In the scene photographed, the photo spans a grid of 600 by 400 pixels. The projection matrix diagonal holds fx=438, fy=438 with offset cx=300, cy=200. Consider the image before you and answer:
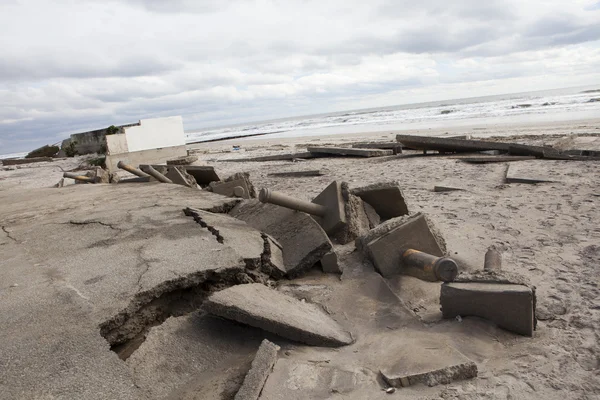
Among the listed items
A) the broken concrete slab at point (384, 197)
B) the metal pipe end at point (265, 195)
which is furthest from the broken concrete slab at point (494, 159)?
the metal pipe end at point (265, 195)

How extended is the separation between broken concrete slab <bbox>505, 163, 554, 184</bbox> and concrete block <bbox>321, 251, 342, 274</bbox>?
4.21 meters

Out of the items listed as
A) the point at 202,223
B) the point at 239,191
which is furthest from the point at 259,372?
the point at 239,191

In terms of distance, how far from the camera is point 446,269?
2.71 metres

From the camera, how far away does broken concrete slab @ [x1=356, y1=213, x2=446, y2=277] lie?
339cm

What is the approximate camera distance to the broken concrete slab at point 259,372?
6.29ft

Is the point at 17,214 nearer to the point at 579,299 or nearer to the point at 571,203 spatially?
the point at 579,299

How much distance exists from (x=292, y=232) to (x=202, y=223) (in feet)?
2.77

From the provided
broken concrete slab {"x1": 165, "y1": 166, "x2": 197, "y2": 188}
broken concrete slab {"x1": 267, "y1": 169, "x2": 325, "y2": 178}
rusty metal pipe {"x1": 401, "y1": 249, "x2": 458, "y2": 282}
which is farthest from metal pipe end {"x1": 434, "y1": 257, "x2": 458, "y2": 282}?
broken concrete slab {"x1": 267, "y1": 169, "x2": 325, "y2": 178}

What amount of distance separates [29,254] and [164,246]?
1.10 metres

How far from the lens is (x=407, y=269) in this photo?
3.37m

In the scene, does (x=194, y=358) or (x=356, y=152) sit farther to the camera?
(x=356, y=152)

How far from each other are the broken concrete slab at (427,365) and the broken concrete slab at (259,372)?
546 millimetres

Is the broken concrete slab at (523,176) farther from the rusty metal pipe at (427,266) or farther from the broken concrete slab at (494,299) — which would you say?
the broken concrete slab at (494,299)

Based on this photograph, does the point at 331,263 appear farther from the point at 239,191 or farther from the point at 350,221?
the point at 239,191
